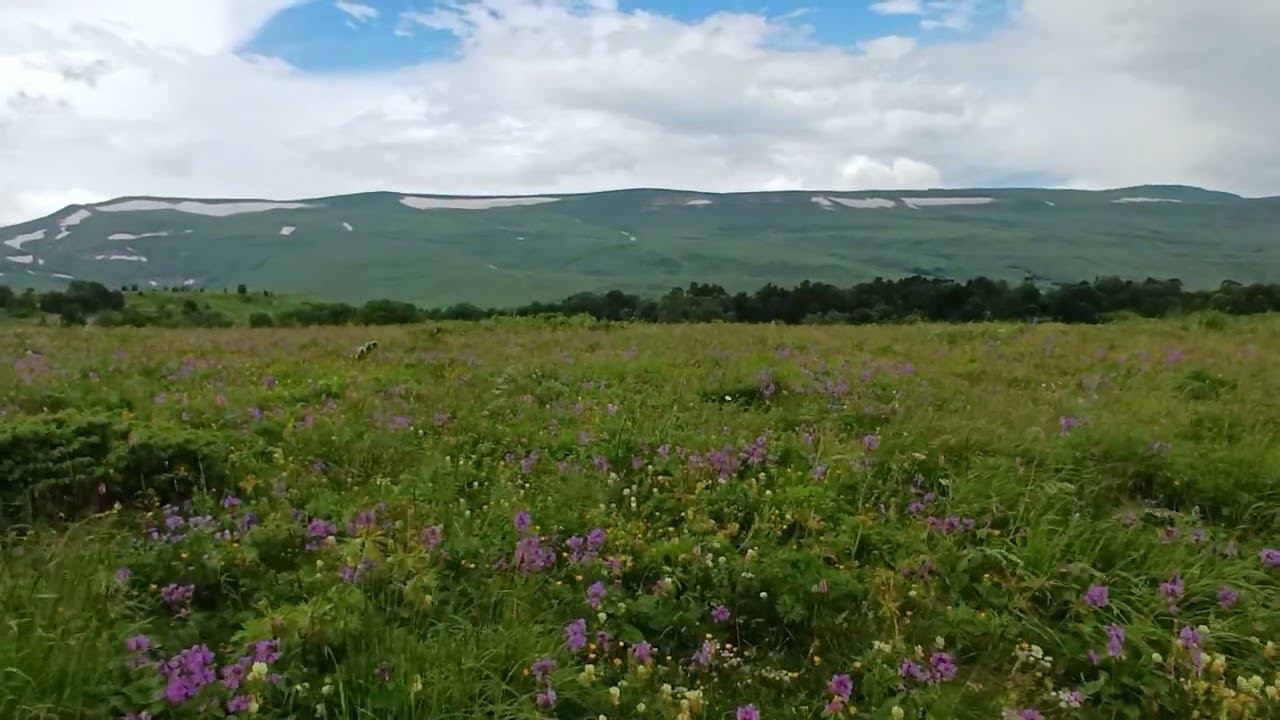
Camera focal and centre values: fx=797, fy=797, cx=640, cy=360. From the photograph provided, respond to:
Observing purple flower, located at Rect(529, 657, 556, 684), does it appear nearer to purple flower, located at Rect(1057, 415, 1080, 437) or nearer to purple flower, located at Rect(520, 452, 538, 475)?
purple flower, located at Rect(520, 452, 538, 475)

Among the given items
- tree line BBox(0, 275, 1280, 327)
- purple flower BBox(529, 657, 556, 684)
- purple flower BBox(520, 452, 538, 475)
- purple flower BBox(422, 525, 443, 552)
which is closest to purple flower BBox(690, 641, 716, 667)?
purple flower BBox(529, 657, 556, 684)

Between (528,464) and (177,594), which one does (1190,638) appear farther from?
(177,594)

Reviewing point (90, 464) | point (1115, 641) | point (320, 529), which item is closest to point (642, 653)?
point (320, 529)

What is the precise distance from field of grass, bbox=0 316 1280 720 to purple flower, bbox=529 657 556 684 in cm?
2

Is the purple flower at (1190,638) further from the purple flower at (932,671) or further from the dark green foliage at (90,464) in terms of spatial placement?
the dark green foliage at (90,464)

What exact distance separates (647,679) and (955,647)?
1937 mm

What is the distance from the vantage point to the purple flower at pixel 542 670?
4.07m

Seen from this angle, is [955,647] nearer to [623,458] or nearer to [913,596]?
[913,596]

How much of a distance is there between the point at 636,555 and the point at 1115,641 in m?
3.02

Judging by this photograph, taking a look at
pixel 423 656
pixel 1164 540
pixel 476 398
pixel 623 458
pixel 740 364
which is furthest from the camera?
pixel 740 364

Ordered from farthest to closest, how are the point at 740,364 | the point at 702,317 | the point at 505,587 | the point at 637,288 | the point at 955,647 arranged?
the point at 637,288
the point at 702,317
the point at 740,364
the point at 505,587
the point at 955,647

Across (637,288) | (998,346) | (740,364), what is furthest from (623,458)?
(637,288)

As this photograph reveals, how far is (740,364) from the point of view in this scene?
12.9 metres

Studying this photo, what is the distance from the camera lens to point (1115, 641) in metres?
4.61
